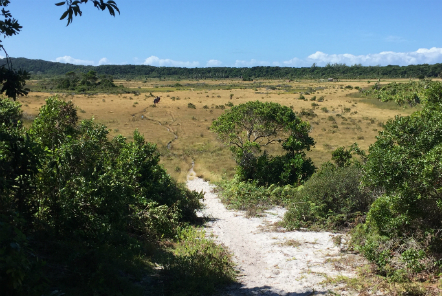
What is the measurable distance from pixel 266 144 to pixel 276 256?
941 centimetres

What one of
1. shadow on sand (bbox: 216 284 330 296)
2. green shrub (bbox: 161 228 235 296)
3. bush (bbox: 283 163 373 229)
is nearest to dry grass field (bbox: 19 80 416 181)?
bush (bbox: 283 163 373 229)

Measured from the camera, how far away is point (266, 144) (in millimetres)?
17906

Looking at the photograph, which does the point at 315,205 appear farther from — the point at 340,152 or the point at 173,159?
the point at 173,159

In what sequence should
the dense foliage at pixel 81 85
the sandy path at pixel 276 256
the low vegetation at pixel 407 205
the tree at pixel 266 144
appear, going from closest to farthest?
the low vegetation at pixel 407 205
the sandy path at pixel 276 256
the tree at pixel 266 144
the dense foliage at pixel 81 85

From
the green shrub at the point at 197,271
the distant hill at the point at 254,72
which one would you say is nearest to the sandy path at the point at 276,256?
the green shrub at the point at 197,271

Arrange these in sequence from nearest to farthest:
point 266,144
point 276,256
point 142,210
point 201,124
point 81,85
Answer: point 276,256, point 142,210, point 266,144, point 201,124, point 81,85

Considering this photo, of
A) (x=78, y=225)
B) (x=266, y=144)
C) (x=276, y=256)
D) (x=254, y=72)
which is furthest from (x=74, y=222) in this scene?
(x=254, y=72)

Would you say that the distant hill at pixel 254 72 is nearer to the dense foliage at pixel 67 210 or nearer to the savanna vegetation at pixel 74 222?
the savanna vegetation at pixel 74 222

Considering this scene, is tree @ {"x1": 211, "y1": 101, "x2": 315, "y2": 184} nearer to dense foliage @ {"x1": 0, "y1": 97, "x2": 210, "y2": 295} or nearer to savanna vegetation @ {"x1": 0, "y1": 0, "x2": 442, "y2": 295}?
savanna vegetation @ {"x1": 0, "y1": 0, "x2": 442, "y2": 295}

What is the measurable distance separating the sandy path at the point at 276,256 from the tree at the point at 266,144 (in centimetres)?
429

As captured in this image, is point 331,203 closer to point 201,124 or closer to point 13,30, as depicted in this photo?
point 13,30

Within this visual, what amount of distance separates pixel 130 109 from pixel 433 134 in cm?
4330

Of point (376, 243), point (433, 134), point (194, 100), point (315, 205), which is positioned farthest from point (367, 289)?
point (194, 100)

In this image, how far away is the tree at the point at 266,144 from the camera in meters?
17.0
